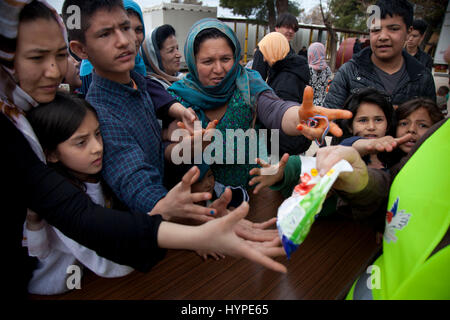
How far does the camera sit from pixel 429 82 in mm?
1991

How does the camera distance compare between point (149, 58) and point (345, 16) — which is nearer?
point (149, 58)

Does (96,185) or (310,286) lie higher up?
(96,185)

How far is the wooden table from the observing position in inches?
36.6

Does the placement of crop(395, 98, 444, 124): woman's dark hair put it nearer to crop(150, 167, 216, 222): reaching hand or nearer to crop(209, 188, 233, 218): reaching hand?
crop(209, 188, 233, 218): reaching hand

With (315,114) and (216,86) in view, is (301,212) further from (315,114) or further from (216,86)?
(216,86)

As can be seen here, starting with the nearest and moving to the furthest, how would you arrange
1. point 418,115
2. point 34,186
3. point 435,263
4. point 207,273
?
point 435,263 < point 34,186 < point 207,273 < point 418,115

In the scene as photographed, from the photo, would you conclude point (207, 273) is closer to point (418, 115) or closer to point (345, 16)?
point (418, 115)

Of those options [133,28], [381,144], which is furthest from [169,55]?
[381,144]

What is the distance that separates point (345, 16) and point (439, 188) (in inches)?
850

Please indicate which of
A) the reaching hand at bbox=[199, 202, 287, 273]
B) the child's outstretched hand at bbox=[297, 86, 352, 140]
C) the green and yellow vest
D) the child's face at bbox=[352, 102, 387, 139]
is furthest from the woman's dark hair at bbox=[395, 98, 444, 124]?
the reaching hand at bbox=[199, 202, 287, 273]

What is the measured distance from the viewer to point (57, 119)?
905mm

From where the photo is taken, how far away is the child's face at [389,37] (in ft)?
6.22
